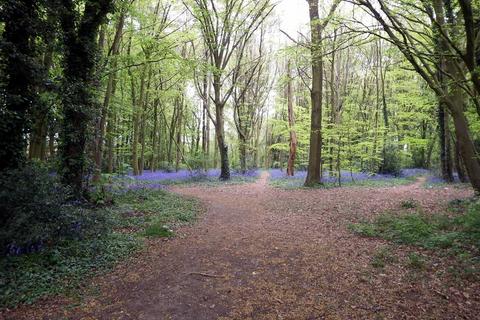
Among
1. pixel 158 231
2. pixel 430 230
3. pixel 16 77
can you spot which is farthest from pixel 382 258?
pixel 16 77

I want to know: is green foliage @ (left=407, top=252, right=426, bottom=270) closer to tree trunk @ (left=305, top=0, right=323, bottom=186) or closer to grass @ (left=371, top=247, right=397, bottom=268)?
grass @ (left=371, top=247, right=397, bottom=268)

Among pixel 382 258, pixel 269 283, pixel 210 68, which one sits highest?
pixel 210 68

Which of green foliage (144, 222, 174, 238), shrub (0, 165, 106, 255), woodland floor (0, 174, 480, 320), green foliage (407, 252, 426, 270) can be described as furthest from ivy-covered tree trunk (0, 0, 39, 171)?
green foliage (407, 252, 426, 270)

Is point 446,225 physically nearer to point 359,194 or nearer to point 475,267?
point 475,267

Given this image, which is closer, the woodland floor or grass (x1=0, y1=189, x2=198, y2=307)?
the woodland floor

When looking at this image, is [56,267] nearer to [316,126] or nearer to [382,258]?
[382,258]

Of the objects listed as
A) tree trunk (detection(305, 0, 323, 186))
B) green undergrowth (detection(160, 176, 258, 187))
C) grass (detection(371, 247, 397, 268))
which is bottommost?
grass (detection(371, 247, 397, 268))

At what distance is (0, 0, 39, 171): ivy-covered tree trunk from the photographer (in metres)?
5.66

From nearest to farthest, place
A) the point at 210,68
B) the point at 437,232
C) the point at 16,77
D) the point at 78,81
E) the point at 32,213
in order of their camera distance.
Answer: the point at 32,213 < the point at 437,232 < the point at 16,77 < the point at 78,81 < the point at 210,68

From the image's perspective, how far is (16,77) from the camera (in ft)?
19.5

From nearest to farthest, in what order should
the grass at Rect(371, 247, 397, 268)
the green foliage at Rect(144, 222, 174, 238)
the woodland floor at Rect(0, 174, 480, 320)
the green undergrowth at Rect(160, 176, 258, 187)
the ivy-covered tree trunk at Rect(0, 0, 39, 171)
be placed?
the woodland floor at Rect(0, 174, 480, 320)
the grass at Rect(371, 247, 397, 268)
the ivy-covered tree trunk at Rect(0, 0, 39, 171)
the green foliage at Rect(144, 222, 174, 238)
the green undergrowth at Rect(160, 176, 258, 187)

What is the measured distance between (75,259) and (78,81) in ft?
15.0

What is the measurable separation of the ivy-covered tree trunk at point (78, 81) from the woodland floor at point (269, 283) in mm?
3162

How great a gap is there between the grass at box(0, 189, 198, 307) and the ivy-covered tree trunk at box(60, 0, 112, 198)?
5.26 ft
